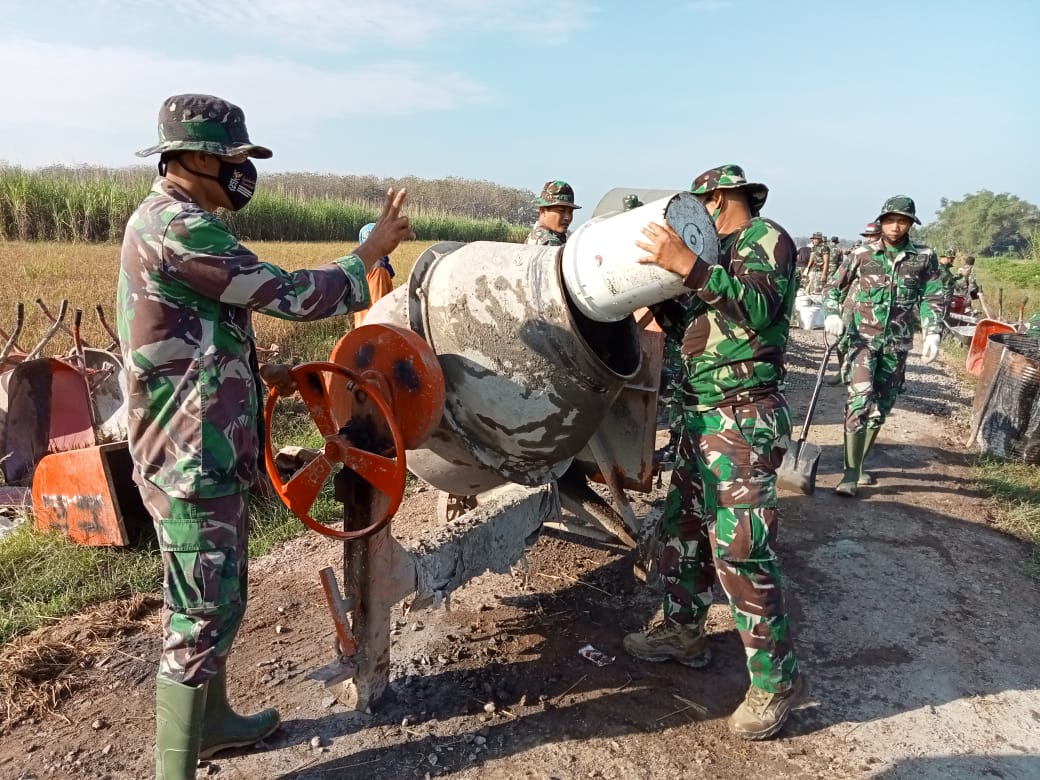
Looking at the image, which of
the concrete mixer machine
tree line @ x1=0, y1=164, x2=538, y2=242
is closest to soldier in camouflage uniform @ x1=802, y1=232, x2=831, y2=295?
tree line @ x1=0, y1=164, x2=538, y2=242

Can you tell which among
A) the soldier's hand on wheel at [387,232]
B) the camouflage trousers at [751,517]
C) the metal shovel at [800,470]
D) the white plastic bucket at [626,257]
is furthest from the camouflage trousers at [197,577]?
the metal shovel at [800,470]

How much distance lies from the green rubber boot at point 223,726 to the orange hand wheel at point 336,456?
76 centimetres

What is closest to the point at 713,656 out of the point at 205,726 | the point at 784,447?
the point at 784,447

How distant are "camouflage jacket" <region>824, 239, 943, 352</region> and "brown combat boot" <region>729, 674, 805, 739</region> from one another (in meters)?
3.46

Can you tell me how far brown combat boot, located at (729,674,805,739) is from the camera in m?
2.71

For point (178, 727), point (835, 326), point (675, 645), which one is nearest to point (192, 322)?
point (178, 727)

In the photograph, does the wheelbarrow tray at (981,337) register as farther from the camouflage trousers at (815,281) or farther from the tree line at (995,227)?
the tree line at (995,227)

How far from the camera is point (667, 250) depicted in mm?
2113

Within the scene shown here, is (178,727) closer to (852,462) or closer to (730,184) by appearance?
(730,184)

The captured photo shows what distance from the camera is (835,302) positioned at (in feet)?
19.4

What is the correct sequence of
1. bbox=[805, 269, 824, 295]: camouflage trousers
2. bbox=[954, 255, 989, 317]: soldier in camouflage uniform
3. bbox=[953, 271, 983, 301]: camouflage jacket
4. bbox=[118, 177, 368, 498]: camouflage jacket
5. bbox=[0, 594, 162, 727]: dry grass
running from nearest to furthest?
bbox=[118, 177, 368, 498]: camouflage jacket → bbox=[0, 594, 162, 727]: dry grass → bbox=[954, 255, 989, 317]: soldier in camouflage uniform → bbox=[953, 271, 983, 301]: camouflage jacket → bbox=[805, 269, 824, 295]: camouflage trousers

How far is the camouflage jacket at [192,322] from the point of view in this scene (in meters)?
1.99

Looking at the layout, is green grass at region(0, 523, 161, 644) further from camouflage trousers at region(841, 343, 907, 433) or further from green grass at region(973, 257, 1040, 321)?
green grass at region(973, 257, 1040, 321)

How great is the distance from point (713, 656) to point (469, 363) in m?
A: 1.88
